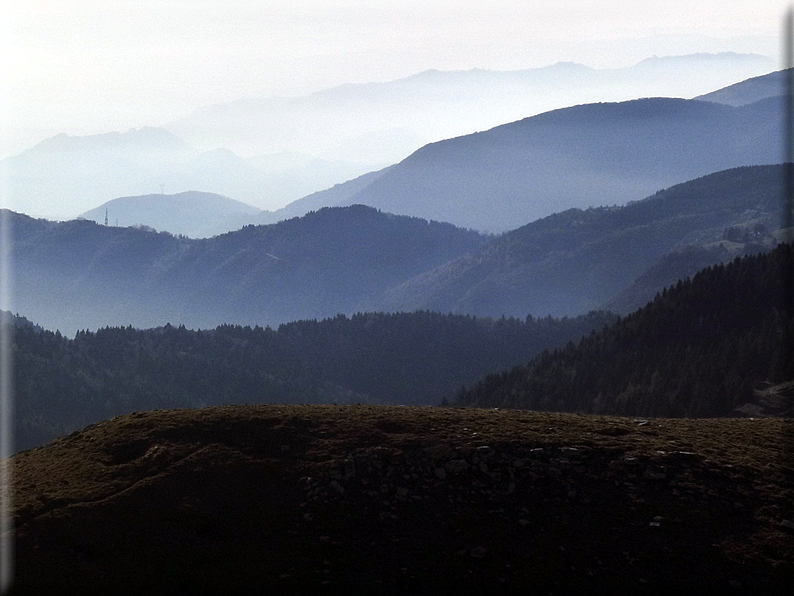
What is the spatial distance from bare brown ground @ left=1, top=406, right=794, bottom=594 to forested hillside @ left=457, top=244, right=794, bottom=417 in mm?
80699

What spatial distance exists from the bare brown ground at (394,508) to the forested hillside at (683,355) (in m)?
80.7

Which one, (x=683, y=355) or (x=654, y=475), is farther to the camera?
(x=683, y=355)

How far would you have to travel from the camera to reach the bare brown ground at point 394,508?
80.1 ft

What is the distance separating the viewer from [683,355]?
6063 inches

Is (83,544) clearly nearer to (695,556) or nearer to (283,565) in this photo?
(283,565)

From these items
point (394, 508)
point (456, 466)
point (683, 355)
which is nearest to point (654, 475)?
point (456, 466)

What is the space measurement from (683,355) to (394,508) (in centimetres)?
13874

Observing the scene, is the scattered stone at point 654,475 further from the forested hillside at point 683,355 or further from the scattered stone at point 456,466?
the forested hillside at point 683,355

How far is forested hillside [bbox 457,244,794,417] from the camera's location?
122 metres

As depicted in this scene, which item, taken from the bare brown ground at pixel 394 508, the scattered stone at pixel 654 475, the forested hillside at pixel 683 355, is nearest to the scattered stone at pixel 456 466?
the bare brown ground at pixel 394 508

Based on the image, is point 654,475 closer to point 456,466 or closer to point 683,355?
point 456,466

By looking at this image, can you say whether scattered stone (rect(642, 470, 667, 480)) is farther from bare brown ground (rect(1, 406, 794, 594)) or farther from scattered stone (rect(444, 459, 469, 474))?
scattered stone (rect(444, 459, 469, 474))

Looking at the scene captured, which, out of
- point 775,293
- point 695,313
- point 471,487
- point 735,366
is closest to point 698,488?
point 471,487

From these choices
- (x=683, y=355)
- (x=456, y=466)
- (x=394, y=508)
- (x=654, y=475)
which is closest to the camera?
(x=394, y=508)
